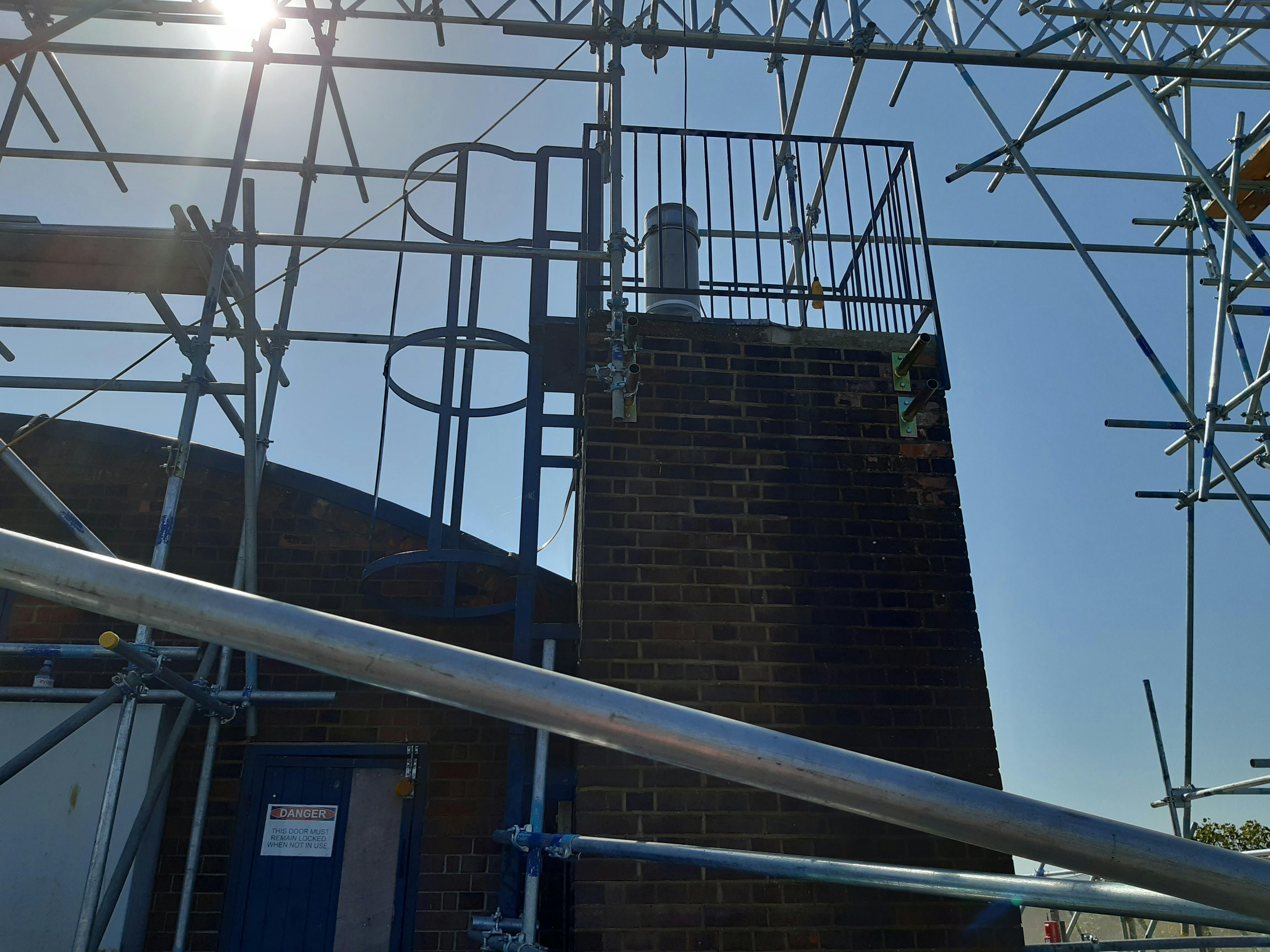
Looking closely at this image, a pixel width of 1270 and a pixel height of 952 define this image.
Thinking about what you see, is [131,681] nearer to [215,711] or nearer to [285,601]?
[215,711]

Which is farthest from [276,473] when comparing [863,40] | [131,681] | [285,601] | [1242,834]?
[1242,834]

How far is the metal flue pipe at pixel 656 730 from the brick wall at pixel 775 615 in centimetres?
339

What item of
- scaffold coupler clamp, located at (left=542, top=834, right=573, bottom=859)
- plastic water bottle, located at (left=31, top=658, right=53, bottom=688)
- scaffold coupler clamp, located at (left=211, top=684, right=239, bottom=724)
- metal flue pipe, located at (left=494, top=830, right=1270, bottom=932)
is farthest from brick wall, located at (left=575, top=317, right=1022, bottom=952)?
plastic water bottle, located at (left=31, top=658, right=53, bottom=688)

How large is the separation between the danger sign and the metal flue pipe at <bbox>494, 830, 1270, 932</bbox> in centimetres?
293

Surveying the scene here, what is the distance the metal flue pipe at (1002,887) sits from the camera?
67.5 inches

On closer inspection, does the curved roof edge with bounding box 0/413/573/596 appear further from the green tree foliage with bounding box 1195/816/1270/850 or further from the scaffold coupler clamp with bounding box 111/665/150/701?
the green tree foliage with bounding box 1195/816/1270/850

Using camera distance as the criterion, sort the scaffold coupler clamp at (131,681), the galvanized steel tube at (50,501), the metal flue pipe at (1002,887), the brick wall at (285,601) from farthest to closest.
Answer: the brick wall at (285,601) < the galvanized steel tube at (50,501) < the scaffold coupler clamp at (131,681) < the metal flue pipe at (1002,887)

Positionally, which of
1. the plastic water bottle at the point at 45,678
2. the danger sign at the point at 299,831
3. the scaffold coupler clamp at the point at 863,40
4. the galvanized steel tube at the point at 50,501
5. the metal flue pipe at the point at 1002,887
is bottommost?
the metal flue pipe at the point at 1002,887

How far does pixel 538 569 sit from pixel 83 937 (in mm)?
2969

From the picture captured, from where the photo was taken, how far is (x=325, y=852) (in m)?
5.43

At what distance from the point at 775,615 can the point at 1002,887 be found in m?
3.05

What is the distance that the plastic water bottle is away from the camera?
5.48 m

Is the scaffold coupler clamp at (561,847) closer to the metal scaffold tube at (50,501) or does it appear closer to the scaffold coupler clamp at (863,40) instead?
the metal scaffold tube at (50,501)

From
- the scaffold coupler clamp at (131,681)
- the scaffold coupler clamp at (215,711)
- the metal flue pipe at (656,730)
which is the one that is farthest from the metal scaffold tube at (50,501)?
the metal flue pipe at (656,730)
